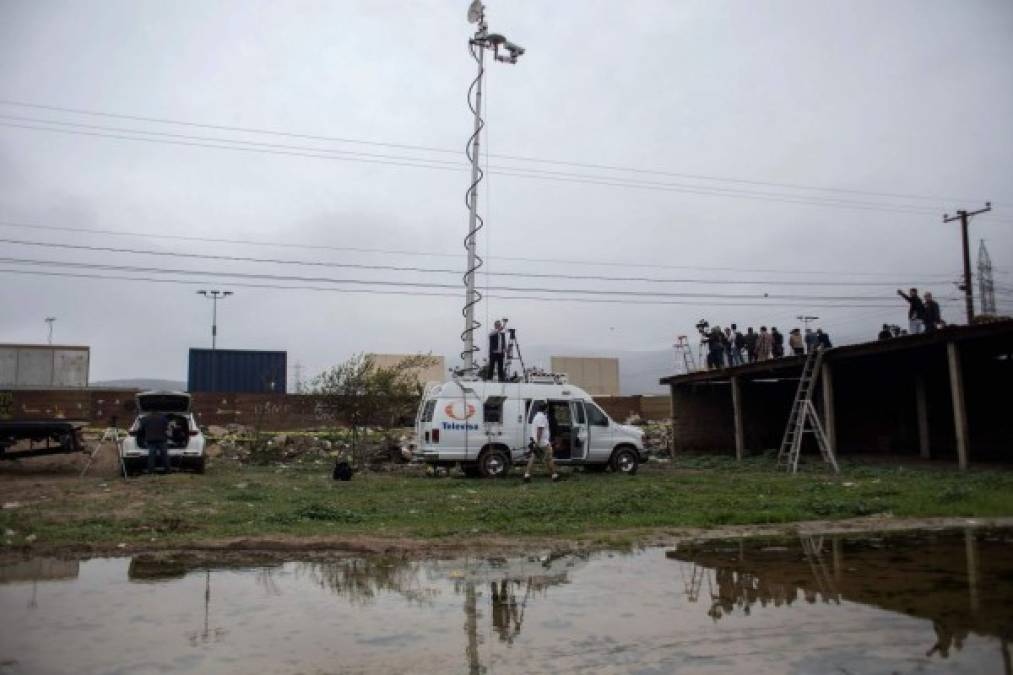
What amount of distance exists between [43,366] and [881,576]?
36.2 m

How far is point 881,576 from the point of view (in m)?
7.09

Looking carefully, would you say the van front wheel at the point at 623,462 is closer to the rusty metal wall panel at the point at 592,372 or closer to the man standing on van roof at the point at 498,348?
the man standing on van roof at the point at 498,348

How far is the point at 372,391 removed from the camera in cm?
2134

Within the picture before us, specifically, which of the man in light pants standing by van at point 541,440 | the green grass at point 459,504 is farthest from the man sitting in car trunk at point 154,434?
the man in light pants standing by van at point 541,440

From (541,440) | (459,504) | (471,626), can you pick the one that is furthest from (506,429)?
(471,626)

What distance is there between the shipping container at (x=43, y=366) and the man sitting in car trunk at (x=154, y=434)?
21.3 metres

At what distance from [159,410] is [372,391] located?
5.41m

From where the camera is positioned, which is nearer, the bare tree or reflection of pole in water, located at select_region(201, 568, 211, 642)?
reflection of pole in water, located at select_region(201, 568, 211, 642)

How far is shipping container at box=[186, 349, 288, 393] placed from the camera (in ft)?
129

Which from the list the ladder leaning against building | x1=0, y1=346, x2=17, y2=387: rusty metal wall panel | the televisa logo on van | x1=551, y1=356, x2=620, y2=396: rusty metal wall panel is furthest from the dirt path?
x1=551, y1=356, x2=620, y2=396: rusty metal wall panel

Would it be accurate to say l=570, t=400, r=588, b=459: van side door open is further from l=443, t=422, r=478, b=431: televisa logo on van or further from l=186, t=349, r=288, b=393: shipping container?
l=186, t=349, r=288, b=393: shipping container

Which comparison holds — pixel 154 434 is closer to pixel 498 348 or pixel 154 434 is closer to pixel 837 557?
pixel 498 348

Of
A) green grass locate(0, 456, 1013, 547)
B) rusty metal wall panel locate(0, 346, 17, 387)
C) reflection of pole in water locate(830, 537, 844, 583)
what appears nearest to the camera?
reflection of pole in water locate(830, 537, 844, 583)

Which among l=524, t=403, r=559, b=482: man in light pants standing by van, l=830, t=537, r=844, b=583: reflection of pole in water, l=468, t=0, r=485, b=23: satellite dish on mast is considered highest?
l=468, t=0, r=485, b=23: satellite dish on mast
